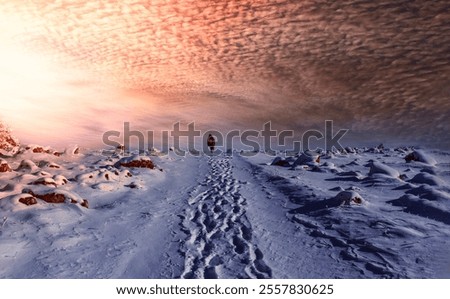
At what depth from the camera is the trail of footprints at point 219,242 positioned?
553cm

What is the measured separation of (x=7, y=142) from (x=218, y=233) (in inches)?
757

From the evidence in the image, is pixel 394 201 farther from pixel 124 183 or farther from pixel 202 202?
pixel 124 183

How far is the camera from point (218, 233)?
24.8 ft

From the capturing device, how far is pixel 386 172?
1538 centimetres

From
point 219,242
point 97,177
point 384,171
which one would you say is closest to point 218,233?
point 219,242

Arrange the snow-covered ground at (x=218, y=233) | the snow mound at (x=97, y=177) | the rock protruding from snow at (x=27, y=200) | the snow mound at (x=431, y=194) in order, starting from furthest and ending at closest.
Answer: the snow mound at (x=97, y=177), the snow mound at (x=431, y=194), the rock protruding from snow at (x=27, y=200), the snow-covered ground at (x=218, y=233)

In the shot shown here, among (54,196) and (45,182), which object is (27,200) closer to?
(54,196)

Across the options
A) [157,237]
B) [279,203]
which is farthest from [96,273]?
[279,203]

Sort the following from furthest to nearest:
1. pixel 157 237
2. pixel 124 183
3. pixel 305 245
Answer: pixel 124 183 → pixel 157 237 → pixel 305 245

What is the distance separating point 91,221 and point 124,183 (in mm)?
5468

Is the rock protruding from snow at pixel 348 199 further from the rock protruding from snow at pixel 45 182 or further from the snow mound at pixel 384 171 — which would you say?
the rock protruding from snow at pixel 45 182

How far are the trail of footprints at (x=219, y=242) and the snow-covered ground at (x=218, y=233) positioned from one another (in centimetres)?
2

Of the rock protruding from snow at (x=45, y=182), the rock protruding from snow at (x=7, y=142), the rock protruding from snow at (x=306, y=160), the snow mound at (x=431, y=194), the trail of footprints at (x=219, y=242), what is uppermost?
the rock protruding from snow at (x=7, y=142)

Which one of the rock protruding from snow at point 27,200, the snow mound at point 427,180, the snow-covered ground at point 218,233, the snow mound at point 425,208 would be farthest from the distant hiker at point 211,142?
the rock protruding from snow at point 27,200
